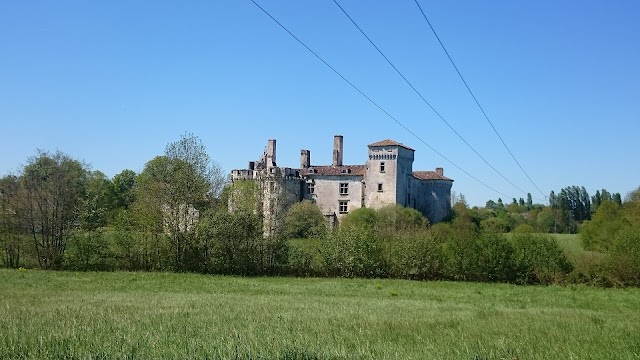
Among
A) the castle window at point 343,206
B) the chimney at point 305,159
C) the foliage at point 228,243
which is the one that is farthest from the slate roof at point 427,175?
the foliage at point 228,243

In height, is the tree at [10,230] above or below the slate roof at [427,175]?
below

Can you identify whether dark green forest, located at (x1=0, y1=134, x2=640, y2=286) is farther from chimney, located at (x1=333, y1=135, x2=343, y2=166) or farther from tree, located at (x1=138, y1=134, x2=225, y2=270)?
chimney, located at (x1=333, y1=135, x2=343, y2=166)

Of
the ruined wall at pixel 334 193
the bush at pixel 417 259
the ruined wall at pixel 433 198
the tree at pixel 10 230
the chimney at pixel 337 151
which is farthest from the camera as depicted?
the chimney at pixel 337 151

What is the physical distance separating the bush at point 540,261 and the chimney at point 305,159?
54109mm

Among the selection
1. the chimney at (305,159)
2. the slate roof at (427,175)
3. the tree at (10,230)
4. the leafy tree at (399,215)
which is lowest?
the tree at (10,230)

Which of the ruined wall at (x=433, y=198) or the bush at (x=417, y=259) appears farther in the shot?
the ruined wall at (x=433, y=198)

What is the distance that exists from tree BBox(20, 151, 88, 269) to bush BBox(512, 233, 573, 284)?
3044 centimetres

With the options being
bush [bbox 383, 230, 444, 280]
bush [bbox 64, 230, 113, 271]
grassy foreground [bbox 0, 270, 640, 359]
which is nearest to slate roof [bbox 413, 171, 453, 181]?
bush [bbox 383, 230, 444, 280]

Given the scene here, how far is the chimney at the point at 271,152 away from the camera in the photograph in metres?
86.1

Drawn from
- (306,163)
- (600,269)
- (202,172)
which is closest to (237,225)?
(202,172)

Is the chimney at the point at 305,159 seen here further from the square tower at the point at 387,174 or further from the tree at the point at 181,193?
the tree at the point at 181,193

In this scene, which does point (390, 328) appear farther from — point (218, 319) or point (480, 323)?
point (218, 319)

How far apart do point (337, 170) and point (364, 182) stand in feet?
15.6

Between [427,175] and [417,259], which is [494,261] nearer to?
[417,259]
